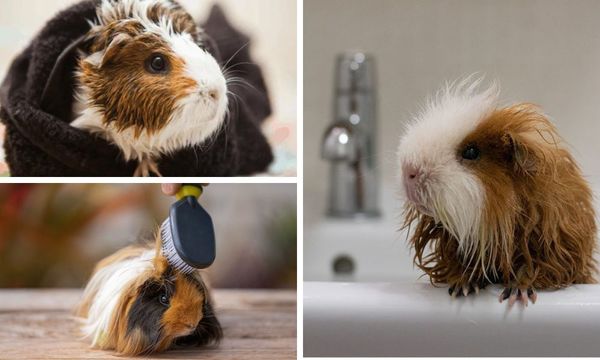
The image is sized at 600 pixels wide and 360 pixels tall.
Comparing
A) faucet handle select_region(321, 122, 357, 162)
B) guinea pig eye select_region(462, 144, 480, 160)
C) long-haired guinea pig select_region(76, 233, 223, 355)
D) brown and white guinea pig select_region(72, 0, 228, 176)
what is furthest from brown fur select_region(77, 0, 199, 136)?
faucet handle select_region(321, 122, 357, 162)

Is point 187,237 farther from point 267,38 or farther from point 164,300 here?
point 267,38

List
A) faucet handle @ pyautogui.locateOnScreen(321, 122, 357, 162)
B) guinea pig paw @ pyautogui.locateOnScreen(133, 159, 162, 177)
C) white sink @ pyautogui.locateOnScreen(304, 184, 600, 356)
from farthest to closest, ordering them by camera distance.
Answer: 1. faucet handle @ pyautogui.locateOnScreen(321, 122, 357, 162)
2. guinea pig paw @ pyautogui.locateOnScreen(133, 159, 162, 177)
3. white sink @ pyautogui.locateOnScreen(304, 184, 600, 356)

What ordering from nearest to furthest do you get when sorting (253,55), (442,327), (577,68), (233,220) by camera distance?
(442,327) → (253,55) → (233,220) → (577,68)

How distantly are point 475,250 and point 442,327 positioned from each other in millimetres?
66

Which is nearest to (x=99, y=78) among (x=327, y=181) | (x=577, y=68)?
(x=327, y=181)

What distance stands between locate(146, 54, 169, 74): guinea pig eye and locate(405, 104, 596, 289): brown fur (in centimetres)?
26

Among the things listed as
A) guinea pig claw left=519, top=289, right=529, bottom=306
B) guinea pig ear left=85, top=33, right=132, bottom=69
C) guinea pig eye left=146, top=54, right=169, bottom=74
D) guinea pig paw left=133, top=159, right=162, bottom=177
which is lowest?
guinea pig claw left=519, top=289, right=529, bottom=306

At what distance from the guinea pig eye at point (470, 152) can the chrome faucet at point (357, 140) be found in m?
0.60

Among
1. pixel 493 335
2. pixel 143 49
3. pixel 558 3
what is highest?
pixel 558 3

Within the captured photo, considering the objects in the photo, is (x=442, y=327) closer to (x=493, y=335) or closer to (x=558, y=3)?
(x=493, y=335)

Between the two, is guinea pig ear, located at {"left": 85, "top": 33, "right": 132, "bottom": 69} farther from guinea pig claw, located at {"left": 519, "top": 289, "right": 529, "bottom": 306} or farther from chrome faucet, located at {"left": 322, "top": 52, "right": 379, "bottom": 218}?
chrome faucet, located at {"left": 322, "top": 52, "right": 379, "bottom": 218}

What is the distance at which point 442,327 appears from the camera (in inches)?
19.9

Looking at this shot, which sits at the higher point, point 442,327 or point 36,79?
point 36,79

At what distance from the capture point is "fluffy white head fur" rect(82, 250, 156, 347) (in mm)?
619
